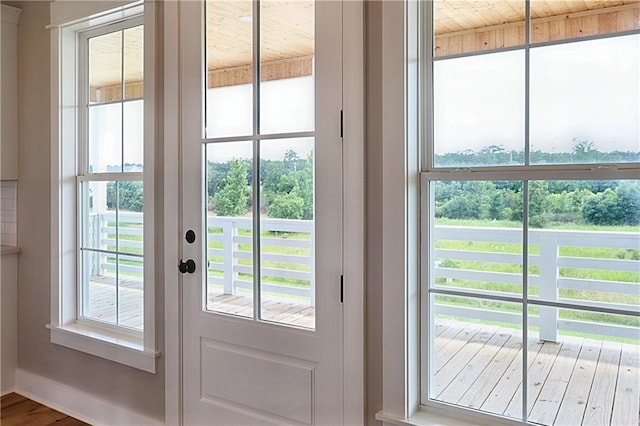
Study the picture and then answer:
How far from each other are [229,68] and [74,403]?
2.04m

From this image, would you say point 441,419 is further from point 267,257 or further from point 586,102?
point 586,102

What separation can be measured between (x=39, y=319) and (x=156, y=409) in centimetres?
108

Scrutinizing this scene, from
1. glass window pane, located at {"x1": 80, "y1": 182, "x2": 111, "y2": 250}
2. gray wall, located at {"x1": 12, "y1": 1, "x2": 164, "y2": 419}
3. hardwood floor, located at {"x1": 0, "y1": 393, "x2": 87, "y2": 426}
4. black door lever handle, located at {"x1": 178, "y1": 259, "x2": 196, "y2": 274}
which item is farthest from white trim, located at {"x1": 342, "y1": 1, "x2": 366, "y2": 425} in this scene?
hardwood floor, located at {"x1": 0, "y1": 393, "x2": 87, "y2": 426}

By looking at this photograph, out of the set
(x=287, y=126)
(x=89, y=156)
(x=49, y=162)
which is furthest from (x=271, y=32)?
(x=49, y=162)

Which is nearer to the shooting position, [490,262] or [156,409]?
[490,262]

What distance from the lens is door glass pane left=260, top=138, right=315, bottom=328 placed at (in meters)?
1.84

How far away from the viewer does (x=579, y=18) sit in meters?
1.44

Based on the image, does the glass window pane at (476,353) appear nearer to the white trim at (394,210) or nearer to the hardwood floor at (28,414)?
the white trim at (394,210)

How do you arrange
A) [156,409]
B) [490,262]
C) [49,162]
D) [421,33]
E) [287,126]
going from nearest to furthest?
[490,262], [421,33], [287,126], [156,409], [49,162]

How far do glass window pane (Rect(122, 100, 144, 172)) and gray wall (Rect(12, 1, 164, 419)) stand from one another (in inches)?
23.6

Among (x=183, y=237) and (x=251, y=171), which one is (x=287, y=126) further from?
(x=183, y=237)

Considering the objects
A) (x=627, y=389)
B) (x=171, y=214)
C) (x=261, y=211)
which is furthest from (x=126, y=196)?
(x=627, y=389)

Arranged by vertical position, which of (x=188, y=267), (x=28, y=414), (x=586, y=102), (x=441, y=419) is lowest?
(x=28, y=414)

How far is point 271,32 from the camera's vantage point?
1.90m
